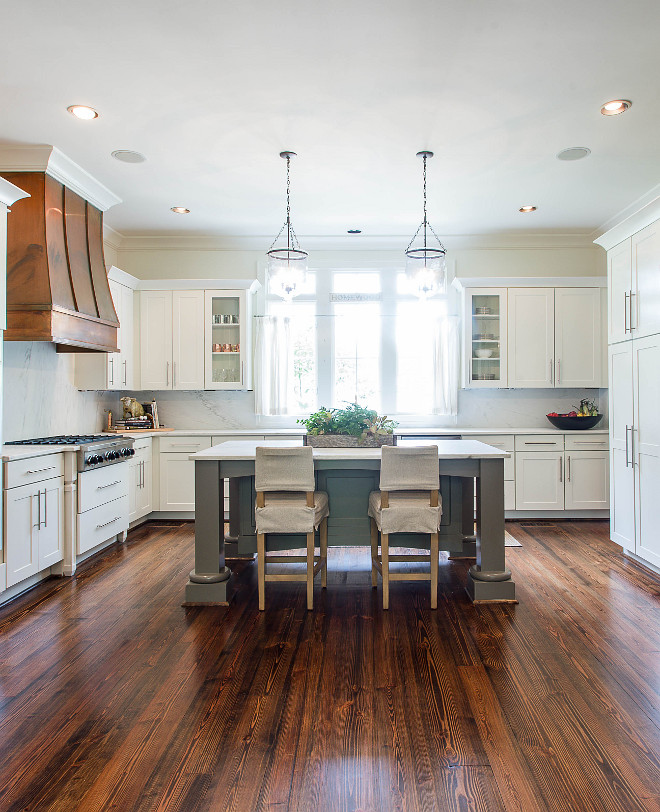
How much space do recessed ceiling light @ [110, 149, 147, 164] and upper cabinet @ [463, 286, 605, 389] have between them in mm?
3414

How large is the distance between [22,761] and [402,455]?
2248mm

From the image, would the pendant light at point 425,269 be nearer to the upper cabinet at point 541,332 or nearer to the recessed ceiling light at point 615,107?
the recessed ceiling light at point 615,107

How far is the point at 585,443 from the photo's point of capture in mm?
5762

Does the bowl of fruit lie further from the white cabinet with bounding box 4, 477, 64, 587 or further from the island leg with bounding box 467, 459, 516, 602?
the white cabinet with bounding box 4, 477, 64, 587

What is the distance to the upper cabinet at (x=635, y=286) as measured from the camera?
4062mm

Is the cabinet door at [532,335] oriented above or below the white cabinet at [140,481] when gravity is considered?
above

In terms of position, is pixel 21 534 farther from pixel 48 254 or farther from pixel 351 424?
pixel 351 424

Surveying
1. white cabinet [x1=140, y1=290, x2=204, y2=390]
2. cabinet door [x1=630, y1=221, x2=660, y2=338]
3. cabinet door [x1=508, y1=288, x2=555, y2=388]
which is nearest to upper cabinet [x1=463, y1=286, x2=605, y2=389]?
cabinet door [x1=508, y1=288, x2=555, y2=388]

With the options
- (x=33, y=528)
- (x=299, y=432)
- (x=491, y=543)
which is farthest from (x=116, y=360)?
(x=491, y=543)

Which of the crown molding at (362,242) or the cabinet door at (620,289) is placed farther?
the crown molding at (362,242)

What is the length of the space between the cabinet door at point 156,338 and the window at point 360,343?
3.62 ft

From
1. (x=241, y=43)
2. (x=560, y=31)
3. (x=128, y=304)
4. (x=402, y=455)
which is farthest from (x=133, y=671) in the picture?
(x=128, y=304)

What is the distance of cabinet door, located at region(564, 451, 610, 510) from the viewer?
5762mm

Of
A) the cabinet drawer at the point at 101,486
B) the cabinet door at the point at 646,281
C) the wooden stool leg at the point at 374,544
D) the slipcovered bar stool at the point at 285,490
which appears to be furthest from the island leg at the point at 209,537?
the cabinet door at the point at 646,281
